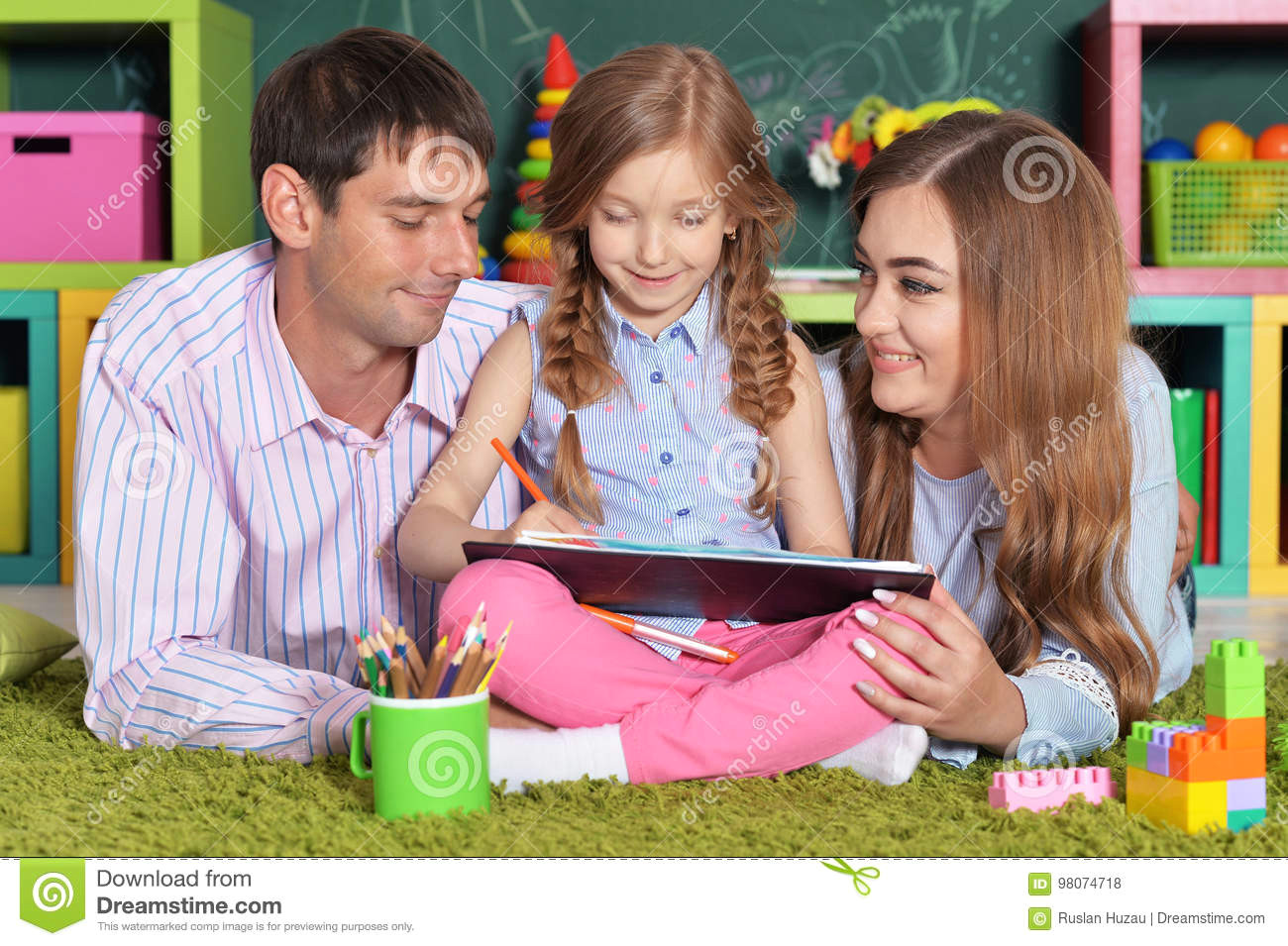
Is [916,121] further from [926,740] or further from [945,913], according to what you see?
[945,913]

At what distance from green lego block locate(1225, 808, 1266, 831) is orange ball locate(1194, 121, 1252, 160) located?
1.83 metres

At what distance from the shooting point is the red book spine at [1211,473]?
7.91ft

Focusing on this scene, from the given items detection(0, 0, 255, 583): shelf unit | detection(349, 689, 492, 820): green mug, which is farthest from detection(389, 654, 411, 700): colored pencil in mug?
detection(0, 0, 255, 583): shelf unit

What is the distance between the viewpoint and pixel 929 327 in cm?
129

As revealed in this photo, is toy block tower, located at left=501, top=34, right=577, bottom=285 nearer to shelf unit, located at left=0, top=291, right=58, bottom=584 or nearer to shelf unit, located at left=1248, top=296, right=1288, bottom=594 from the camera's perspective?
shelf unit, located at left=0, top=291, right=58, bottom=584

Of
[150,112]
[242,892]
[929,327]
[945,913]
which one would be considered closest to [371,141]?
[929,327]

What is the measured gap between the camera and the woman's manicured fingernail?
1.07 meters

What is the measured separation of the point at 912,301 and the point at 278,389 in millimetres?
635

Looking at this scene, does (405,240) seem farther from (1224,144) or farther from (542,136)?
(1224,144)

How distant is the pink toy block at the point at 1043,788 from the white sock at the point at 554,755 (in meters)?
0.29

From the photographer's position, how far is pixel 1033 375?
4.27 feet

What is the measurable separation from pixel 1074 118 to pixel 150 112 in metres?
1.90

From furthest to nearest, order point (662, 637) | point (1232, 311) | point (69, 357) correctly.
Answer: point (69, 357) → point (1232, 311) → point (662, 637)

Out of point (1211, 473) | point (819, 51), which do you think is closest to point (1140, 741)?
point (1211, 473)
